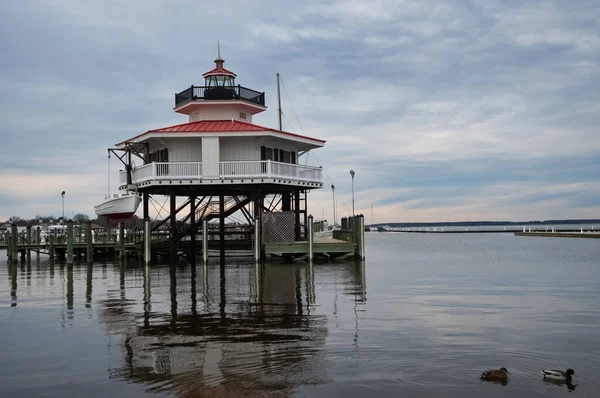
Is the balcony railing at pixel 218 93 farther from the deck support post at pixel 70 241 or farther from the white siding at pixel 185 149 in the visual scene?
the deck support post at pixel 70 241

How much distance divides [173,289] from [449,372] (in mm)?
13362

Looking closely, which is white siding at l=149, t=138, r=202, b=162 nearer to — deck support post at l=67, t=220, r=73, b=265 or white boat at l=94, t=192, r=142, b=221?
white boat at l=94, t=192, r=142, b=221

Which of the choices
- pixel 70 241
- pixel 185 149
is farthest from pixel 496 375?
pixel 70 241

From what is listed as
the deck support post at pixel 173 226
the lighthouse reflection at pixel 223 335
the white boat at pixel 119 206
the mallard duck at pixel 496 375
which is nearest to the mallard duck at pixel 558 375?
the mallard duck at pixel 496 375

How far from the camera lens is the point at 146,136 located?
34250 millimetres

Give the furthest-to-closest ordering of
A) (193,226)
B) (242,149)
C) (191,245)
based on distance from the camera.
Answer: (191,245) < (193,226) < (242,149)

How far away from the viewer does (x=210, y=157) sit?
Result: 33.1m

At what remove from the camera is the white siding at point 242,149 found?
114 feet

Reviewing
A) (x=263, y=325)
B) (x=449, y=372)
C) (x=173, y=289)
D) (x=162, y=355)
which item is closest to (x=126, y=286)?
(x=173, y=289)

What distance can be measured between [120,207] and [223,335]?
85.3ft

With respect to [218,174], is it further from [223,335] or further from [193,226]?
[223,335]

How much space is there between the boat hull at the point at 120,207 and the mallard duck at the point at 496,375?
29723 mm

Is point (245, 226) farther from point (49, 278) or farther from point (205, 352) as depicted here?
point (205, 352)

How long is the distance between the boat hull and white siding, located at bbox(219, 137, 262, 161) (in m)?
6.18
